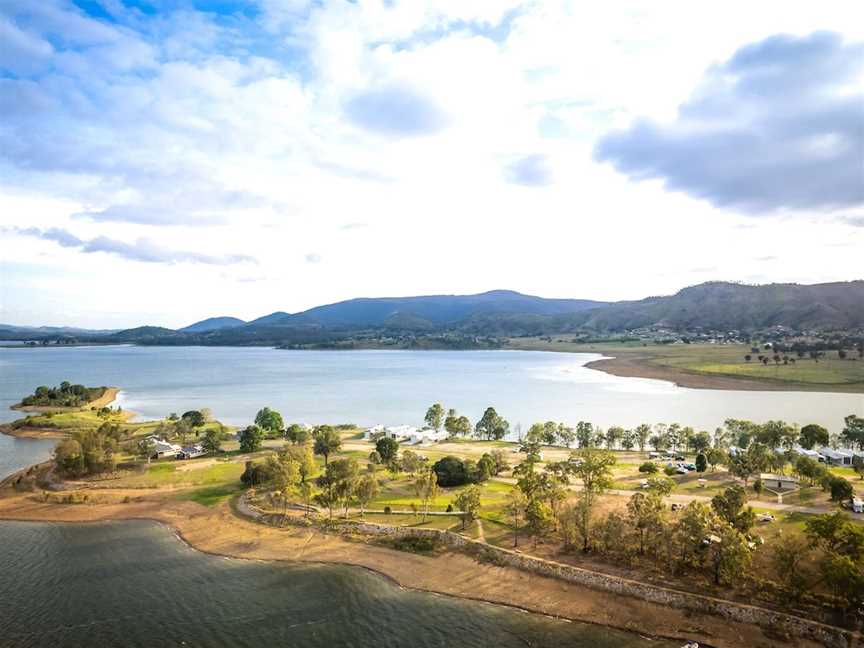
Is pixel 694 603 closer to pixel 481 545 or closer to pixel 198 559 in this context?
pixel 481 545

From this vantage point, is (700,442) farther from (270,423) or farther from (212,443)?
(212,443)

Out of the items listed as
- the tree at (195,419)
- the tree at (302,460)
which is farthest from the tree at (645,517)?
the tree at (195,419)

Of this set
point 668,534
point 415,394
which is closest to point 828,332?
point 415,394

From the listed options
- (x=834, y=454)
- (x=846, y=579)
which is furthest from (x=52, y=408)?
(x=834, y=454)

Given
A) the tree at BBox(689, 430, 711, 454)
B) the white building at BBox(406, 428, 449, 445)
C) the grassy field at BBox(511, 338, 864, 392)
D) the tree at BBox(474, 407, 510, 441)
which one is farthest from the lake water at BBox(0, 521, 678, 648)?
the grassy field at BBox(511, 338, 864, 392)

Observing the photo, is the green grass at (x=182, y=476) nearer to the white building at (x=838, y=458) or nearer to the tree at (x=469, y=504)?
the tree at (x=469, y=504)
